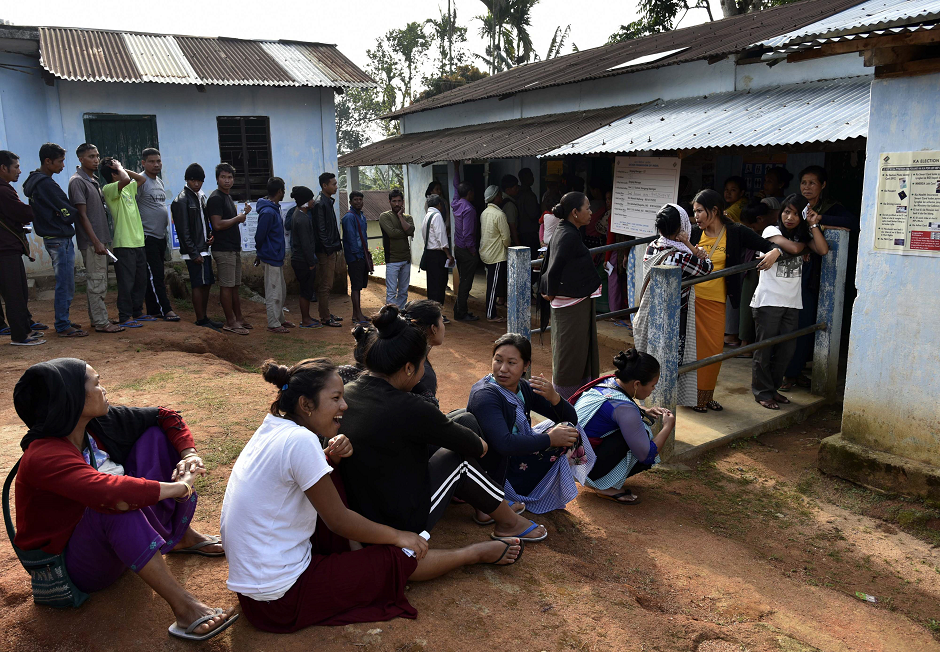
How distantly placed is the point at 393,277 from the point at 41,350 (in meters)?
4.28

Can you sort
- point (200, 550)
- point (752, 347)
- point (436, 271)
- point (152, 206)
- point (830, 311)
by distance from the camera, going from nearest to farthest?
1. point (200, 550)
2. point (752, 347)
3. point (830, 311)
4. point (152, 206)
5. point (436, 271)

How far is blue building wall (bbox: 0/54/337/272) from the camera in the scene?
9664mm

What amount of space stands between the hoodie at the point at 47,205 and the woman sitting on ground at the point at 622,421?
5664mm

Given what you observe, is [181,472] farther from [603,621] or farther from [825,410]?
[825,410]

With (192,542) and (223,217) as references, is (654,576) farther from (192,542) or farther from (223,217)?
(223,217)

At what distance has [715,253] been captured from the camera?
5.13 m

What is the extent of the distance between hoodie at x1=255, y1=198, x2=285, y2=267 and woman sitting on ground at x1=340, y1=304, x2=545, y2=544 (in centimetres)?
603

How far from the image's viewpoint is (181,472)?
8.99ft

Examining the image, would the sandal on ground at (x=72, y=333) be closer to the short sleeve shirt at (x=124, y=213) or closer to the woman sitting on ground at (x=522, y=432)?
the short sleeve shirt at (x=124, y=213)

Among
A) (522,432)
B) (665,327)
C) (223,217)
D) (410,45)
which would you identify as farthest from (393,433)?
(410,45)

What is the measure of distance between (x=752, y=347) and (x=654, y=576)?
2.24 meters

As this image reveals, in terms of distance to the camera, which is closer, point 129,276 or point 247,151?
point 129,276

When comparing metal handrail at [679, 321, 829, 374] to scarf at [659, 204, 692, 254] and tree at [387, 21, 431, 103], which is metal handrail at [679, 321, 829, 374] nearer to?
scarf at [659, 204, 692, 254]

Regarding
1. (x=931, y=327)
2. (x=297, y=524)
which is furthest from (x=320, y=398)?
(x=931, y=327)
